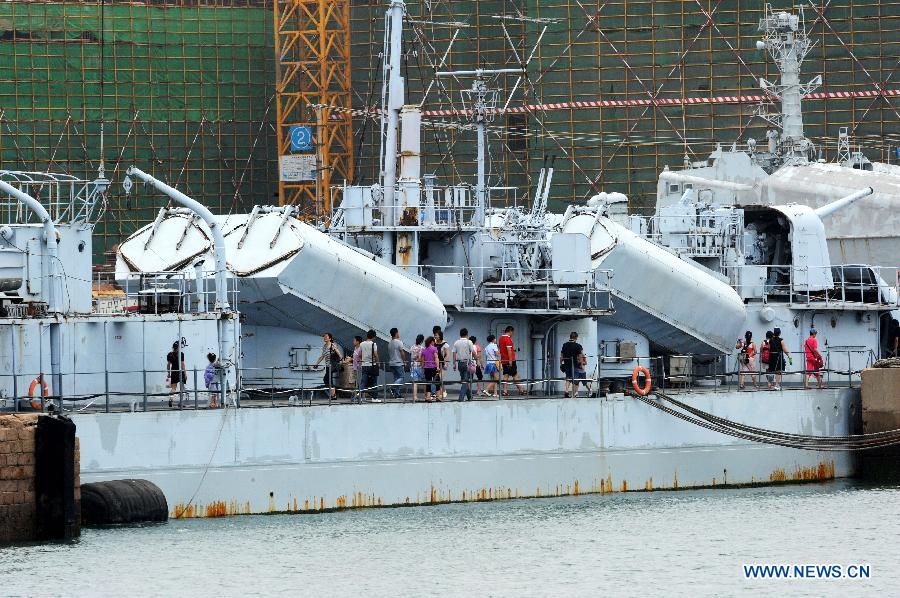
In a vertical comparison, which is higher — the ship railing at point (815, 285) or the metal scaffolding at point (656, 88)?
the metal scaffolding at point (656, 88)

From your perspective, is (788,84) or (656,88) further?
(656,88)

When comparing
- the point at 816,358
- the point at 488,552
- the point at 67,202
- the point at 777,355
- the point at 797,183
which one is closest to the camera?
the point at 488,552

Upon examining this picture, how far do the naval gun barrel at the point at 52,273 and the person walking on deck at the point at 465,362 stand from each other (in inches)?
283

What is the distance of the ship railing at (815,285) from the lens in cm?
4209

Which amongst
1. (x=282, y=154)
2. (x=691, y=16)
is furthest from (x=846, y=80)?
(x=282, y=154)

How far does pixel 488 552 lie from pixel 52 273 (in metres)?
8.93

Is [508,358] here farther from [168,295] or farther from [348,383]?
[168,295]

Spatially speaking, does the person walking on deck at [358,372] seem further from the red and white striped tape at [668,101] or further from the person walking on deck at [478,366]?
the red and white striped tape at [668,101]

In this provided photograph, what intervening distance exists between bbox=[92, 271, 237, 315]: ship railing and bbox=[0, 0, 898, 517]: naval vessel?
73 millimetres

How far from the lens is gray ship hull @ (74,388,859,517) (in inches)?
1224

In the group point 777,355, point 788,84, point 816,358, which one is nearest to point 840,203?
point 788,84

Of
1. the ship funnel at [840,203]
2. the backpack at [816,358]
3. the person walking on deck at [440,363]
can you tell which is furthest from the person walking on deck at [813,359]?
the person walking on deck at [440,363]

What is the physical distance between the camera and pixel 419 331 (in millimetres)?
35344

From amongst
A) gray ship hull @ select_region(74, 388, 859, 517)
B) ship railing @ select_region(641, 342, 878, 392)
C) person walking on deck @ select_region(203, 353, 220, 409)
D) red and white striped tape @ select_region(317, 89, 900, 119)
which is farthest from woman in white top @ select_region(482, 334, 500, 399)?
red and white striped tape @ select_region(317, 89, 900, 119)
